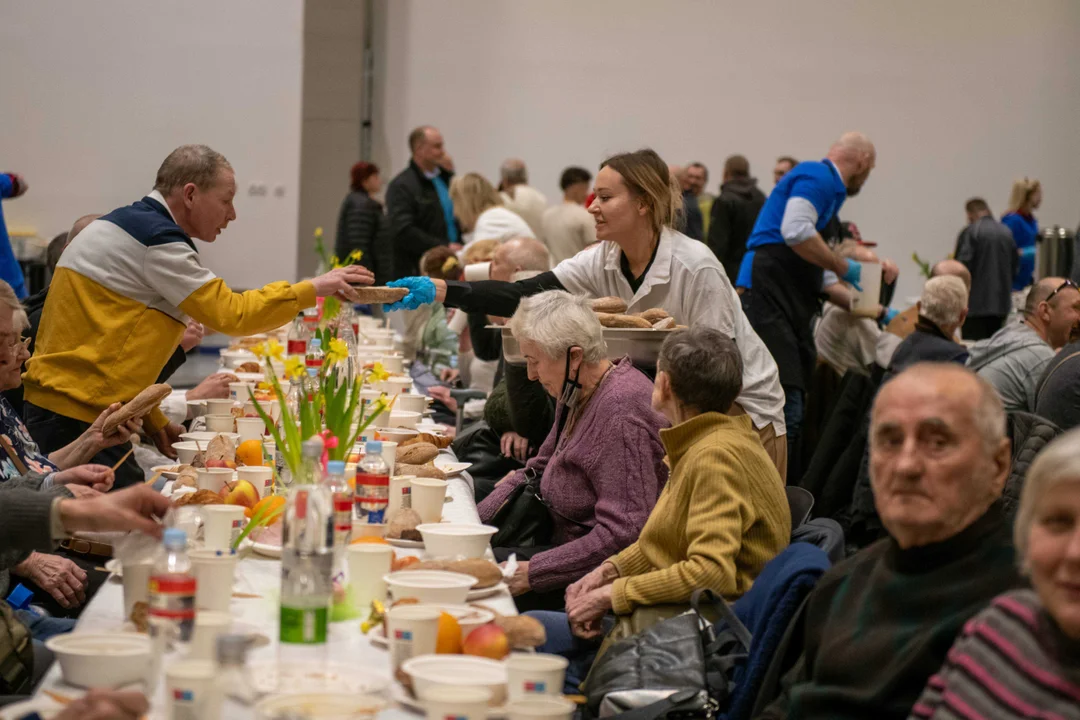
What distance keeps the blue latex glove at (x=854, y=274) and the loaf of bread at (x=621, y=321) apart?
110 inches

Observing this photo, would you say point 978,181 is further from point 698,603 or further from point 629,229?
point 698,603

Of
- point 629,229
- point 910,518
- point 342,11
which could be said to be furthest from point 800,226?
point 342,11

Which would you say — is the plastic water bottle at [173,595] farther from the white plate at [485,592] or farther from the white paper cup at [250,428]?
the white paper cup at [250,428]

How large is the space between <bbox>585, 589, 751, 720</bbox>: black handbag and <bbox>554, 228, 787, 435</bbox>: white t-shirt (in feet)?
4.98

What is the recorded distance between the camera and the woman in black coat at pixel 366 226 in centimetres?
933

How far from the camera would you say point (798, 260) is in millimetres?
5918

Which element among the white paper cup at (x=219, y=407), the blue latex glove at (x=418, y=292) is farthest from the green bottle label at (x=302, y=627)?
the blue latex glove at (x=418, y=292)

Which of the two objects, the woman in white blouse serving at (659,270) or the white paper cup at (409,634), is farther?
the woman in white blouse serving at (659,270)

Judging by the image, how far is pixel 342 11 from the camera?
12.4 m

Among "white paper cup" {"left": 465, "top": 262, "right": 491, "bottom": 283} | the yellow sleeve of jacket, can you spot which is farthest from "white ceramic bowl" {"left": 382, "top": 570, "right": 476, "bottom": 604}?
"white paper cup" {"left": 465, "top": 262, "right": 491, "bottom": 283}

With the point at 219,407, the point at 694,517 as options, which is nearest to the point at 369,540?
the point at 694,517

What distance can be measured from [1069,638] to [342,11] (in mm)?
11921

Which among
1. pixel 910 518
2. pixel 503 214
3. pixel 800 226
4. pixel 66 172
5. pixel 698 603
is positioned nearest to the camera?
pixel 910 518

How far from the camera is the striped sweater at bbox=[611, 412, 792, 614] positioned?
101 inches
